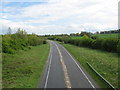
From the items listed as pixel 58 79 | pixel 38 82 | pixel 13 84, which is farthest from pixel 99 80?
pixel 13 84

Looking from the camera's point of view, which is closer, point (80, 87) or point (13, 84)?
point (80, 87)

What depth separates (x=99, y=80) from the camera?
13742mm

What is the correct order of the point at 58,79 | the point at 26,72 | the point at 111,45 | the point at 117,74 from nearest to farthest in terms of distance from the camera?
the point at 58,79
the point at 117,74
the point at 26,72
the point at 111,45

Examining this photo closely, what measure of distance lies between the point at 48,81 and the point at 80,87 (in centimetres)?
310

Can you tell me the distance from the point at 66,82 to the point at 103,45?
92.5 ft

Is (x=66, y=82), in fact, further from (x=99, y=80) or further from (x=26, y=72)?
(x=26, y=72)

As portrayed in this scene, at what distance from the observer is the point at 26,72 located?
669 inches

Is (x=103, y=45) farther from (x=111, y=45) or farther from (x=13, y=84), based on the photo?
(x=13, y=84)

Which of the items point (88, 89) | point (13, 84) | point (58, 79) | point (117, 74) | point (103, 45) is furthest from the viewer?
point (103, 45)

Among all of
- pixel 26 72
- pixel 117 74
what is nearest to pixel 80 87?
pixel 117 74

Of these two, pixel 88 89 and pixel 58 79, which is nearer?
pixel 88 89

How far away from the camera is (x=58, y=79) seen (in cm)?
1431

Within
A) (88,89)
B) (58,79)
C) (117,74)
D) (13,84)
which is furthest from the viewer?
(117,74)

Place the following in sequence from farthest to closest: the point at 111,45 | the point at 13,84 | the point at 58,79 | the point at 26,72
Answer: the point at 111,45
the point at 26,72
the point at 58,79
the point at 13,84
